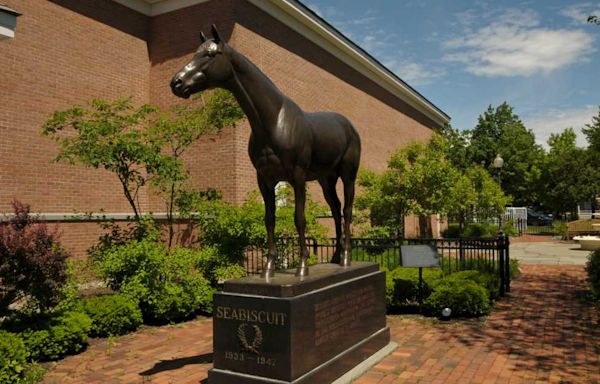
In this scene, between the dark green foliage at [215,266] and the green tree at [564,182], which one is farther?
the green tree at [564,182]

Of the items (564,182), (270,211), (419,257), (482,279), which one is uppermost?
(564,182)

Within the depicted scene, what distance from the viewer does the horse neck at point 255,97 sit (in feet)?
16.3

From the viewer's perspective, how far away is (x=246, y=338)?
4.71 m

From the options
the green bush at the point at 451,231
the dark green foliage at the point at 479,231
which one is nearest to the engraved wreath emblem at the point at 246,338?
the dark green foliage at the point at 479,231

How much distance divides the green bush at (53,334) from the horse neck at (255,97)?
4.03 metres

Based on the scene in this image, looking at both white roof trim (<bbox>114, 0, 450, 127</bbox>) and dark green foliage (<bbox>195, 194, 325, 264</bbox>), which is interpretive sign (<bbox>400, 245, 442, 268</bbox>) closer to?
dark green foliage (<bbox>195, 194, 325, 264</bbox>)

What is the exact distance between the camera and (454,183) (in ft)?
57.0

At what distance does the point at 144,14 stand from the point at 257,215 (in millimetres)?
9042

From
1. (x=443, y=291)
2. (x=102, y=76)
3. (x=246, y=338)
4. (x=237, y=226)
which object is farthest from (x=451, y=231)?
(x=246, y=338)

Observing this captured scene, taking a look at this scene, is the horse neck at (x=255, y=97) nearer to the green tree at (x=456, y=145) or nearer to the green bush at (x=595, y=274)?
the green bush at (x=595, y=274)

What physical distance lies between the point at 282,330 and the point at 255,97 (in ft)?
7.79

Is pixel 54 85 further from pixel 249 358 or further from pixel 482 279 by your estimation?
pixel 482 279

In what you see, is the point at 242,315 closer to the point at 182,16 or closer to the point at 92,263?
the point at 92,263

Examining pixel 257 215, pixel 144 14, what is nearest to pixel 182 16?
pixel 144 14
